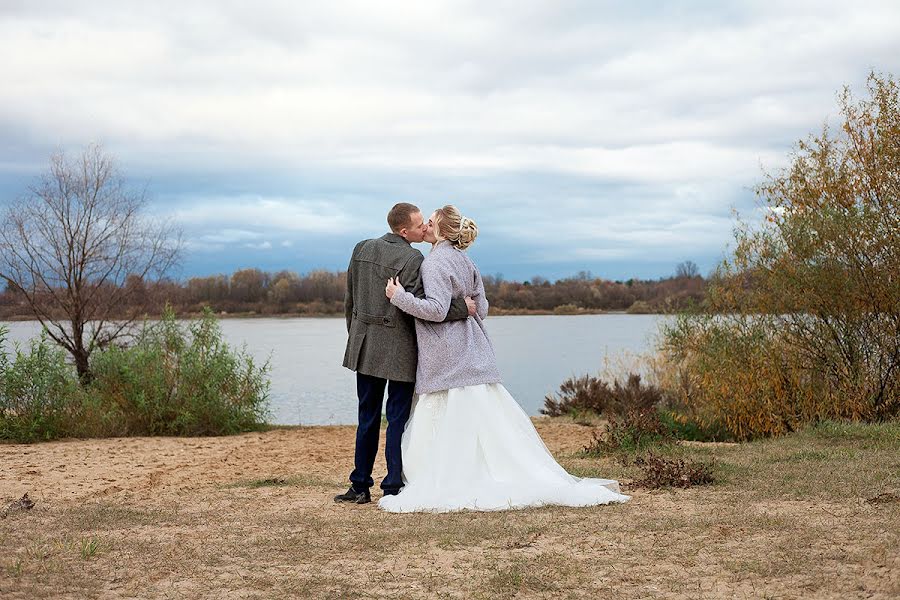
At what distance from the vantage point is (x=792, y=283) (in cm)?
1306

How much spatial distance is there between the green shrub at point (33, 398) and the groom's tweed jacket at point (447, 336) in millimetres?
8038

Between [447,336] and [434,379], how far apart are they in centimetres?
35

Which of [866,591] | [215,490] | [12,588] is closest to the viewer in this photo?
[866,591]

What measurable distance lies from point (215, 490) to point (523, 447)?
10.3 ft

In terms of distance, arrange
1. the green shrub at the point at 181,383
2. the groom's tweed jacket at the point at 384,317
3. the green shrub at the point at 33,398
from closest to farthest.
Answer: the groom's tweed jacket at the point at 384,317, the green shrub at the point at 33,398, the green shrub at the point at 181,383

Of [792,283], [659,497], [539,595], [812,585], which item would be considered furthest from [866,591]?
[792,283]

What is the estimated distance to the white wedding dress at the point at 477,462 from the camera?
6.90 meters

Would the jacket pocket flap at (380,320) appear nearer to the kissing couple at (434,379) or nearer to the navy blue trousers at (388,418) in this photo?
the kissing couple at (434,379)

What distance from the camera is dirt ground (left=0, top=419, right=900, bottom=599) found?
15.8ft

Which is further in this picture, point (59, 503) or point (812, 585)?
point (59, 503)

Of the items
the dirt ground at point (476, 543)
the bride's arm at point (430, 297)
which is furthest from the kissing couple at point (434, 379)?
the dirt ground at point (476, 543)

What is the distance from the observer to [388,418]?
7.30 metres

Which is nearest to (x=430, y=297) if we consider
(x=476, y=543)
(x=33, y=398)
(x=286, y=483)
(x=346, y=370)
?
(x=476, y=543)

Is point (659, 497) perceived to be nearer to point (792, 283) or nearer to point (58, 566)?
point (58, 566)
